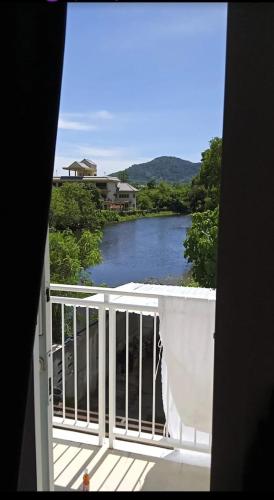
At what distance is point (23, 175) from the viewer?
3.20 ft

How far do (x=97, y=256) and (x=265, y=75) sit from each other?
6.90ft

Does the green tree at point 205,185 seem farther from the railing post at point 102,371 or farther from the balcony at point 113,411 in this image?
the railing post at point 102,371

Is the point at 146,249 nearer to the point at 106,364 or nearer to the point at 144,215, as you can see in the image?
the point at 144,215

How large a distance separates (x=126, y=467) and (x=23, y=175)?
6.64 ft

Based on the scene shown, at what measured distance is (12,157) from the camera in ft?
3.13

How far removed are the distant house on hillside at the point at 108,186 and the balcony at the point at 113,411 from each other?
1.73ft

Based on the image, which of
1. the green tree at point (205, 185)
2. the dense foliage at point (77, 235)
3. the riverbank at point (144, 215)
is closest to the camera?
the green tree at point (205, 185)

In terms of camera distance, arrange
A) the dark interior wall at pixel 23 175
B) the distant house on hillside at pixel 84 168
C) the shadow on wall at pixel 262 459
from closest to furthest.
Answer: the dark interior wall at pixel 23 175 → the shadow on wall at pixel 262 459 → the distant house on hillside at pixel 84 168

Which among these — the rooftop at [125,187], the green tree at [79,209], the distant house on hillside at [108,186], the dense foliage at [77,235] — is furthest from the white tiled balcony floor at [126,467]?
the rooftop at [125,187]

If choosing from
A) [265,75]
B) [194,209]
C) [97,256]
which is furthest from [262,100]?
[97,256]

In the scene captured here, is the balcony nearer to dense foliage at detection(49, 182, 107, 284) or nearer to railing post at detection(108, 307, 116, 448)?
railing post at detection(108, 307, 116, 448)

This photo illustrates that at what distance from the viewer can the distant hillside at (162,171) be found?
232 centimetres

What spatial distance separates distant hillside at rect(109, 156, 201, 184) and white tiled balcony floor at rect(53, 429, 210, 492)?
1645mm

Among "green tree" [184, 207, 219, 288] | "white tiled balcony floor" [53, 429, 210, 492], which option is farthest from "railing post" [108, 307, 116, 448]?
"green tree" [184, 207, 219, 288]
